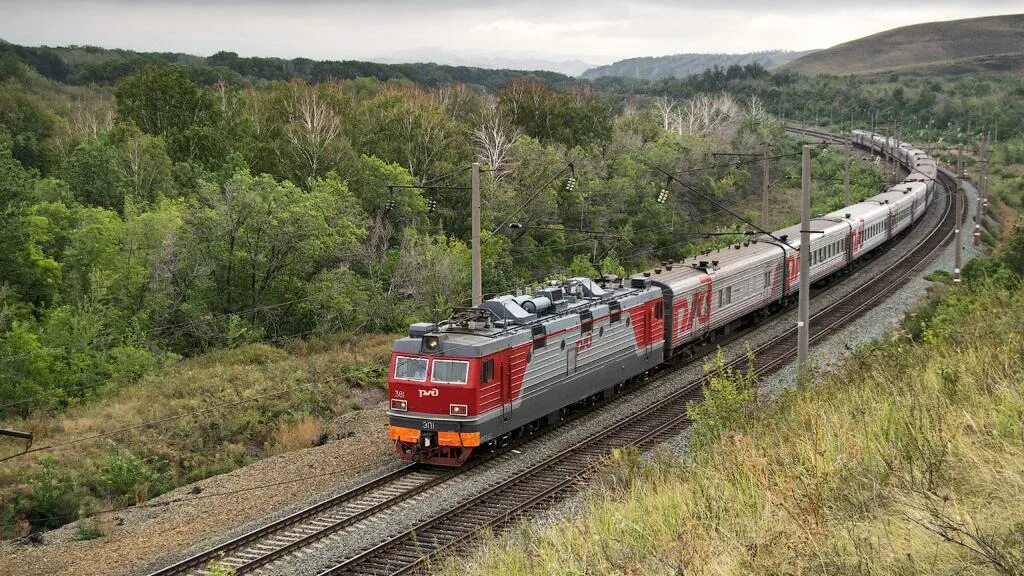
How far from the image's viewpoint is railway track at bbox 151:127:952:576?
51.9 ft

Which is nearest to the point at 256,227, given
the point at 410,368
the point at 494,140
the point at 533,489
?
the point at 410,368

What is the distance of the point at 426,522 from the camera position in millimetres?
17359

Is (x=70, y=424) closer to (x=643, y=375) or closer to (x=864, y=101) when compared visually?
(x=643, y=375)

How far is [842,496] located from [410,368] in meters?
11.6

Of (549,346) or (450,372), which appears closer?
(450,372)

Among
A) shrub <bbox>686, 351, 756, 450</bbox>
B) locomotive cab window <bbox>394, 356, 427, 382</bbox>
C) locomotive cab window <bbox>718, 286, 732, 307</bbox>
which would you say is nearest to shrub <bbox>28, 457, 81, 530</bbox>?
locomotive cab window <bbox>394, 356, 427, 382</bbox>

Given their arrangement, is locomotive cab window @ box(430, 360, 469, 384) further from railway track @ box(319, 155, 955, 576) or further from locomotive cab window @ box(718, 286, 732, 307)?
locomotive cab window @ box(718, 286, 732, 307)

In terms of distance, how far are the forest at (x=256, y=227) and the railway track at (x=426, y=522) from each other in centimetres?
552

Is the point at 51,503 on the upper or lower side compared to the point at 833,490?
lower

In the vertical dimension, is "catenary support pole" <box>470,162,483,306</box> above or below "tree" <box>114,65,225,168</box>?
below

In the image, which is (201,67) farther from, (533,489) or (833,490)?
(833,490)

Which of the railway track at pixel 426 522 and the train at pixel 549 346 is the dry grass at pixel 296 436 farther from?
the railway track at pixel 426 522

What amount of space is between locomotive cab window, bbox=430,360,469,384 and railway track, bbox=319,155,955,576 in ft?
8.10

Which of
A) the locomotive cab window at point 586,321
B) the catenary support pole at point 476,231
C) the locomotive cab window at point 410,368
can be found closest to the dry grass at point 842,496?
the locomotive cab window at point 410,368
